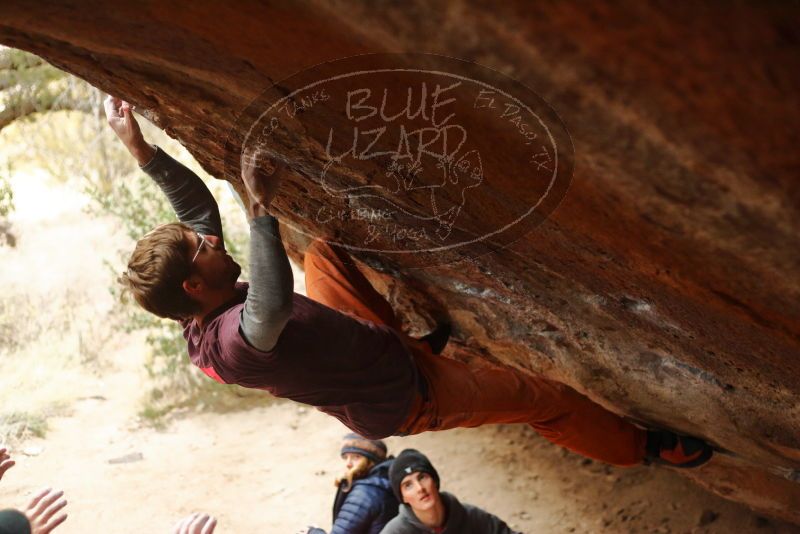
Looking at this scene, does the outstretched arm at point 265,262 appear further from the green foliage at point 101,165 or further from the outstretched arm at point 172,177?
the green foliage at point 101,165

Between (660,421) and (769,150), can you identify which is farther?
(660,421)

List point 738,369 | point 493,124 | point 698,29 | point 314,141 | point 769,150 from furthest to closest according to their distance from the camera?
1. point 738,369
2. point 314,141
3. point 493,124
4. point 769,150
5. point 698,29

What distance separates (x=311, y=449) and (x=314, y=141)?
382cm

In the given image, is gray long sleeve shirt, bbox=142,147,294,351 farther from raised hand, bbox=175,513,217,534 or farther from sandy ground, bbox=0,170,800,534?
sandy ground, bbox=0,170,800,534

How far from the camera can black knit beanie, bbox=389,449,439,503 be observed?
414cm

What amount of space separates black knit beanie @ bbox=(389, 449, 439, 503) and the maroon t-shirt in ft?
3.05

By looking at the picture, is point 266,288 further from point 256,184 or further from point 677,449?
point 677,449

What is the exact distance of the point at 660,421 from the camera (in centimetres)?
378

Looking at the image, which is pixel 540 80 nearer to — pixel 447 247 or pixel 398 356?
pixel 447 247

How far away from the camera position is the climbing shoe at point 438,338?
12.8ft

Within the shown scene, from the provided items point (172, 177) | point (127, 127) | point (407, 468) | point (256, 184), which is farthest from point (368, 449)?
point (256, 184)

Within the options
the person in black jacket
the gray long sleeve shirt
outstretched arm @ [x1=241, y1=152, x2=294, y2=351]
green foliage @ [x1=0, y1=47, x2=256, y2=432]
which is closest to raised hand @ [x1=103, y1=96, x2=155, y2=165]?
outstretched arm @ [x1=241, y1=152, x2=294, y2=351]

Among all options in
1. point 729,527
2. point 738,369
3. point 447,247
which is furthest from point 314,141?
point 729,527

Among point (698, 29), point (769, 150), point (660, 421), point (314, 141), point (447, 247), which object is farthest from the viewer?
point (660, 421)
